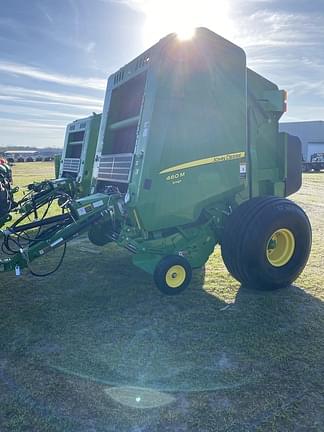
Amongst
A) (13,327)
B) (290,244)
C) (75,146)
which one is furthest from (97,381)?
(75,146)

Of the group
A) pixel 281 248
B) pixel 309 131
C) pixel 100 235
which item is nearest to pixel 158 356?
pixel 281 248

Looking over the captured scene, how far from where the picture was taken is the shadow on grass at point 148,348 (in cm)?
253

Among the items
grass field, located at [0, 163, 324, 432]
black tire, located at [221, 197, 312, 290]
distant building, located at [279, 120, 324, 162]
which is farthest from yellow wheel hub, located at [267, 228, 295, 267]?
distant building, located at [279, 120, 324, 162]

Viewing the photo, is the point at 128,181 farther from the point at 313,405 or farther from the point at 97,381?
the point at 313,405

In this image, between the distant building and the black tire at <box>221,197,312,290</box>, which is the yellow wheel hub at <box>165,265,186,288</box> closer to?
the black tire at <box>221,197,312,290</box>

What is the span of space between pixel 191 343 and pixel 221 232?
5.28ft

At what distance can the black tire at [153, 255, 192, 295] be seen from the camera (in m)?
4.05

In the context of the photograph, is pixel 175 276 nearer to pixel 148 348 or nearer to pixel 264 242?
pixel 264 242

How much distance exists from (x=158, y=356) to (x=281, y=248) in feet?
6.91

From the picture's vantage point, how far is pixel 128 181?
429 cm

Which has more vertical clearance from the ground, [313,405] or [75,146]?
[75,146]

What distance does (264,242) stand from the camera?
404cm

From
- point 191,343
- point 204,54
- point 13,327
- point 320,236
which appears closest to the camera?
point 191,343

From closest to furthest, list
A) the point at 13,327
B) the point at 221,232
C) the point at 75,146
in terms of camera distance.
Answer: the point at 13,327 → the point at 221,232 → the point at 75,146
